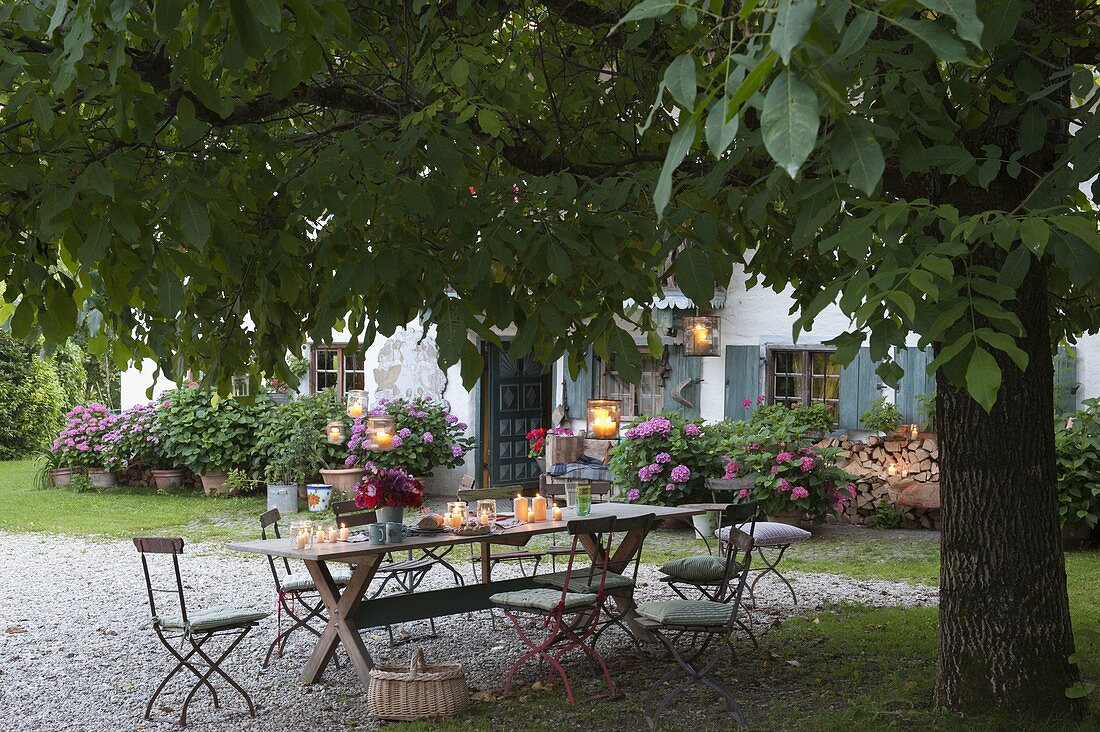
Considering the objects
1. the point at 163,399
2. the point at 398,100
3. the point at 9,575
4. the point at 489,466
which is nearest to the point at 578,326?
the point at 398,100

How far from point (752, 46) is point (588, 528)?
418 centimetres

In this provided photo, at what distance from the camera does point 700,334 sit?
43.2ft

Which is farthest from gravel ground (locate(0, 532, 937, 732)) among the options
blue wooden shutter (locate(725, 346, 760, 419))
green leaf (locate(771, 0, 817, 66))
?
green leaf (locate(771, 0, 817, 66))

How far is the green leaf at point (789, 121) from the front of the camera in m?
1.45

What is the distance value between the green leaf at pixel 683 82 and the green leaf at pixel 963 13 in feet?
1.03

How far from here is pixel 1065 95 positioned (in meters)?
4.23

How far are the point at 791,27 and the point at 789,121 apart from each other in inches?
4.5

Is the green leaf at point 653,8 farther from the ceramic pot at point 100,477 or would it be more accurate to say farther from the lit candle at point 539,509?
the ceramic pot at point 100,477

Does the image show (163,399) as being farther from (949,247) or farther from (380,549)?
(949,247)

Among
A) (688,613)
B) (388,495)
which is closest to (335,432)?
(388,495)

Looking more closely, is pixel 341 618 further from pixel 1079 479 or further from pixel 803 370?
pixel 803 370

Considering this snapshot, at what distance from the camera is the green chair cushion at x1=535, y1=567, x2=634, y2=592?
20.3ft

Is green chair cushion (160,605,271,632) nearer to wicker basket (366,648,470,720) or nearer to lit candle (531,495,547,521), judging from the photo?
wicker basket (366,648,470,720)

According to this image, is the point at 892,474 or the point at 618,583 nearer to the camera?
the point at 618,583
